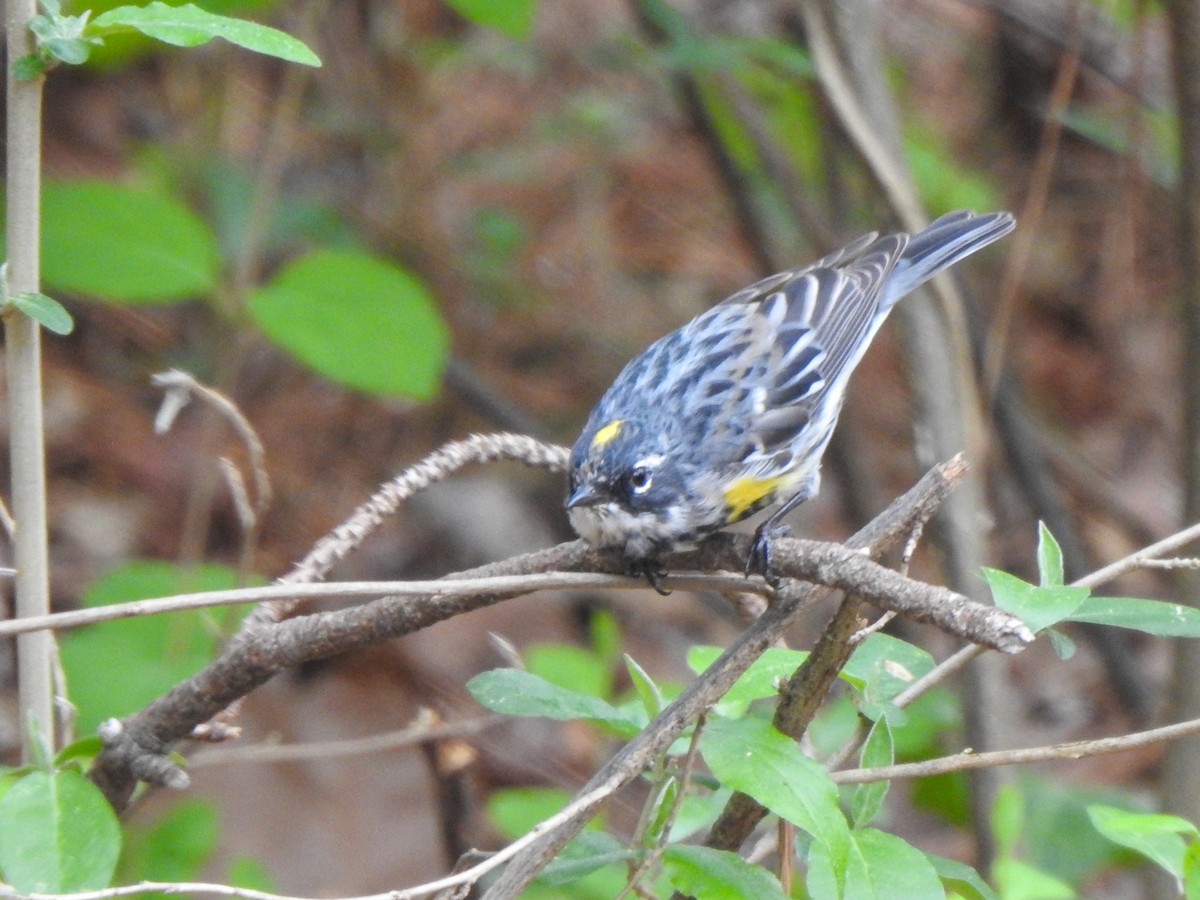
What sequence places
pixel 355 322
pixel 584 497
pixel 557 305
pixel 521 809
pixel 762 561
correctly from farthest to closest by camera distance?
pixel 557 305 < pixel 355 322 < pixel 521 809 < pixel 584 497 < pixel 762 561

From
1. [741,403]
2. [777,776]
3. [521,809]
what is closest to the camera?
[777,776]

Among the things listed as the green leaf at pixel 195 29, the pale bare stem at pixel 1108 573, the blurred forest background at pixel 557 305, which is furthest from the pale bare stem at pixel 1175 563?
the blurred forest background at pixel 557 305

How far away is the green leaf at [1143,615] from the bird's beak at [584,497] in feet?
3.37

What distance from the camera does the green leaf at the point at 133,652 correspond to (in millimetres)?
3275

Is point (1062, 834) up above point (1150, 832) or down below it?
below

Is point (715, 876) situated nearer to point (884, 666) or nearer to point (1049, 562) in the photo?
point (884, 666)

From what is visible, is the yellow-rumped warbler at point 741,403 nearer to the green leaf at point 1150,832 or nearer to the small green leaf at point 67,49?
the green leaf at point 1150,832

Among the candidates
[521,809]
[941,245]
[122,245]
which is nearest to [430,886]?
[521,809]

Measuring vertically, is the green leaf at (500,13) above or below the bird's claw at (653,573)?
above

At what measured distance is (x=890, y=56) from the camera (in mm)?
6879

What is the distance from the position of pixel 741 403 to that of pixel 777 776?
179 cm

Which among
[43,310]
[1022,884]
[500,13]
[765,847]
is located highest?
[500,13]

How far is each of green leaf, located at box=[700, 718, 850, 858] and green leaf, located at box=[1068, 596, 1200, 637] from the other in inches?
13.5

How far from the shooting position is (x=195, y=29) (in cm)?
159
